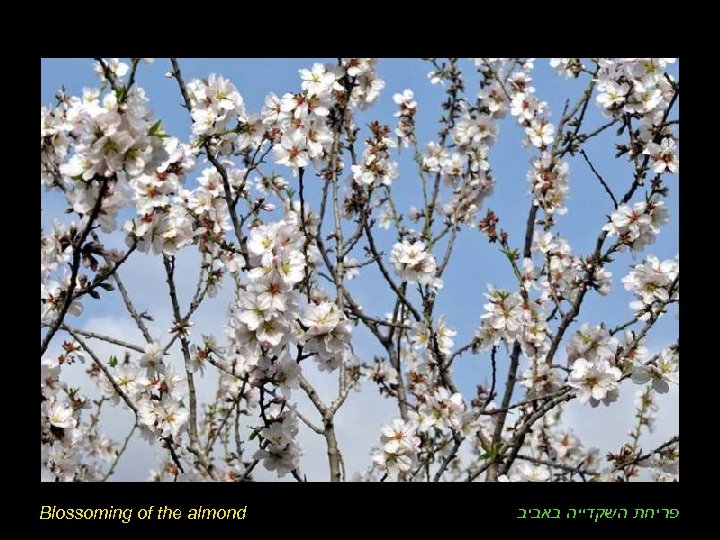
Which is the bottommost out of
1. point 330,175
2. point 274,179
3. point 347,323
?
point 347,323

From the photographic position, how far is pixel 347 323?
2.70 m

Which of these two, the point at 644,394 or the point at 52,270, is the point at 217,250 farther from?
the point at 644,394

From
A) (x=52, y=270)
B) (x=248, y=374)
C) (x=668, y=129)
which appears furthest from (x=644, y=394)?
(x=52, y=270)

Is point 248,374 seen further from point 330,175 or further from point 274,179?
point 274,179

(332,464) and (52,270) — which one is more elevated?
(52,270)

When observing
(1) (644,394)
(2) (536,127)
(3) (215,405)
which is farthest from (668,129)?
(3) (215,405)

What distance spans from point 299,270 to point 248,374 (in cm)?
45
